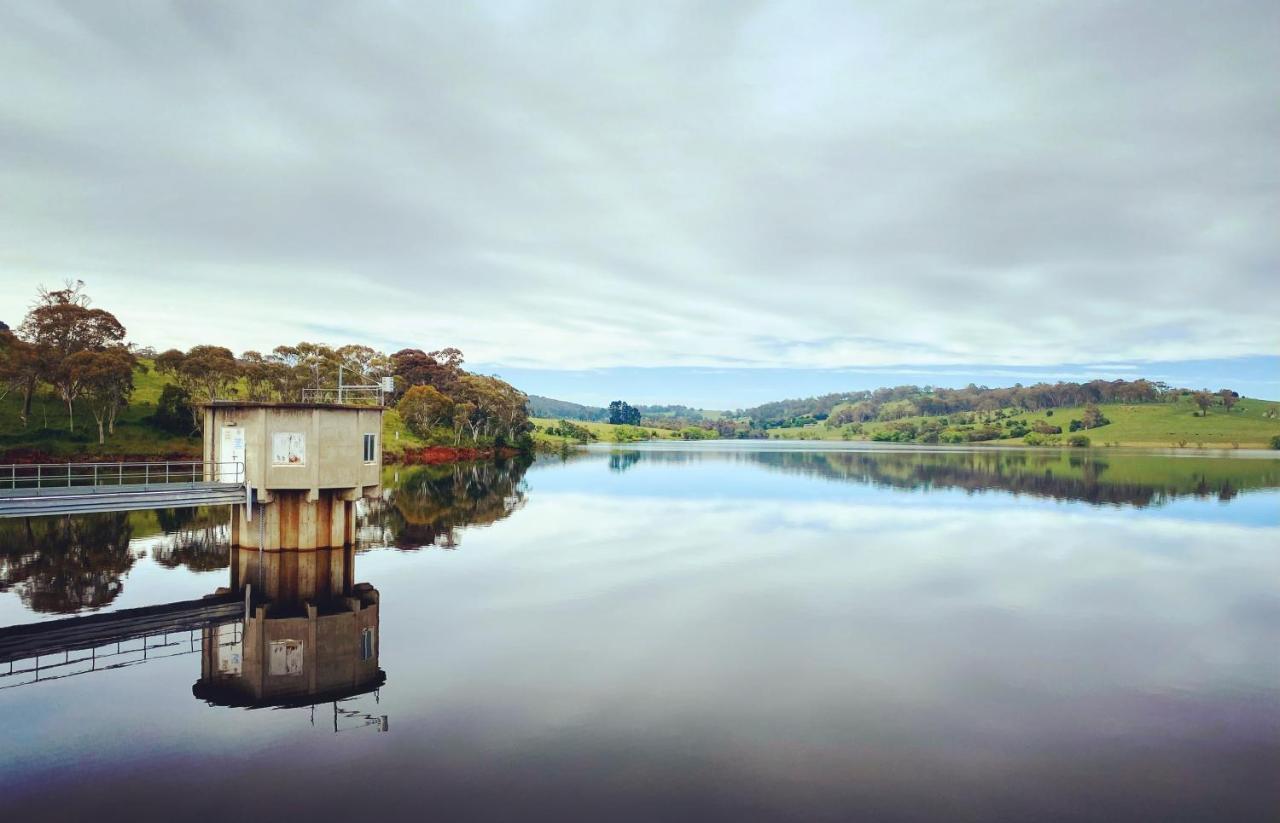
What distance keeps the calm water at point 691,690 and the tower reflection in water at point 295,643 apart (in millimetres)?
396

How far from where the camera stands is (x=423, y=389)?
12419 cm

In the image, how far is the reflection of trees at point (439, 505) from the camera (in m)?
45.8

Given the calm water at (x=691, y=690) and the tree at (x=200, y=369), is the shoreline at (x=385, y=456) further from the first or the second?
the calm water at (x=691, y=690)

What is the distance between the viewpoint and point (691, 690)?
65.7 ft

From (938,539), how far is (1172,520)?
24904 mm

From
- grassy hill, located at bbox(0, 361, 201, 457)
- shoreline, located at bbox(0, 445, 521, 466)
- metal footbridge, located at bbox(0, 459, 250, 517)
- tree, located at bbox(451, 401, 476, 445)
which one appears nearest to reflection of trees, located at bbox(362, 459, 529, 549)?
metal footbridge, located at bbox(0, 459, 250, 517)

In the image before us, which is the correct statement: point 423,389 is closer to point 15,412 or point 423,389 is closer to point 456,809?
point 15,412

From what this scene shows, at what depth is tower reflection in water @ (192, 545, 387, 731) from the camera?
770 inches

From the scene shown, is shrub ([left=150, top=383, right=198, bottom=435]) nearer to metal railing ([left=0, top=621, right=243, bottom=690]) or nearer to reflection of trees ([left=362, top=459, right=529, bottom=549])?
reflection of trees ([left=362, top=459, right=529, bottom=549])

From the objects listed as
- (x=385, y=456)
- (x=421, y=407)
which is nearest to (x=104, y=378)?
(x=385, y=456)

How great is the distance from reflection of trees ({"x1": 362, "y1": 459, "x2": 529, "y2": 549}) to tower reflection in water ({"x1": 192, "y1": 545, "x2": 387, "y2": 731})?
10266 millimetres

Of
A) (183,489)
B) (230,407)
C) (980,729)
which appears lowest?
(980,729)

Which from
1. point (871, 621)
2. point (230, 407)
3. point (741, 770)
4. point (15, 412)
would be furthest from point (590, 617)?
point (15, 412)

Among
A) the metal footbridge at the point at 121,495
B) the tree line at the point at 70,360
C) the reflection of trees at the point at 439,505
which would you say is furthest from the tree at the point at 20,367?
the metal footbridge at the point at 121,495
